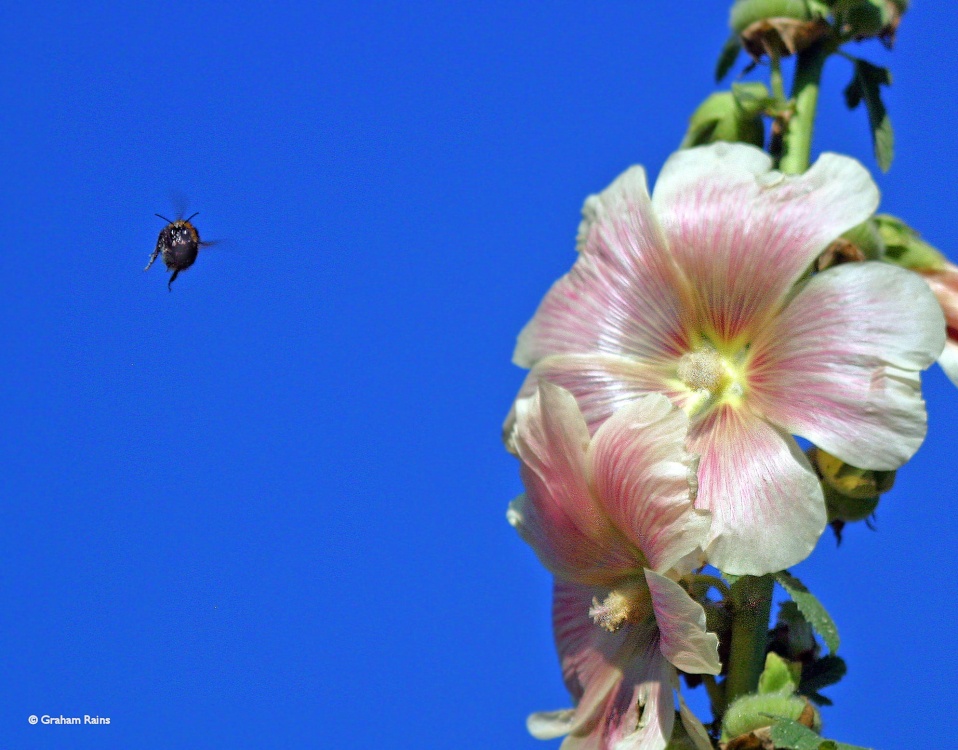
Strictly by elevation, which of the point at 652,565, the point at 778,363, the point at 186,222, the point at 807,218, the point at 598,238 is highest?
the point at 186,222

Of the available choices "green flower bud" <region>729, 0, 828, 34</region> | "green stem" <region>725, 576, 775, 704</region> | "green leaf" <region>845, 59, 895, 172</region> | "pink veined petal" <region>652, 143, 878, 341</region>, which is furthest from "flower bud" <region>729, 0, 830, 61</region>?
"green stem" <region>725, 576, 775, 704</region>

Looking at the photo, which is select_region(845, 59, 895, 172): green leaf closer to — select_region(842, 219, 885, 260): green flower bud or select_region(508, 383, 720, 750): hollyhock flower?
select_region(842, 219, 885, 260): green flower bud

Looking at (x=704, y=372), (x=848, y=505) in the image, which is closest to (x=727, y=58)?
(x=704, y=372)

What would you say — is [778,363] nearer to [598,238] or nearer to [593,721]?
[598,238]

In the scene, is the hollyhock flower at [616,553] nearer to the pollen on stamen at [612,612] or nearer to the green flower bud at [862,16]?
the pollen on stamen at [612,612]

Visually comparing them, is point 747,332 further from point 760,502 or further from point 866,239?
point 760,502

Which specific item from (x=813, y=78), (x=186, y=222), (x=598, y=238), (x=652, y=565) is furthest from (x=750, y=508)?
(x=186, y=222)
